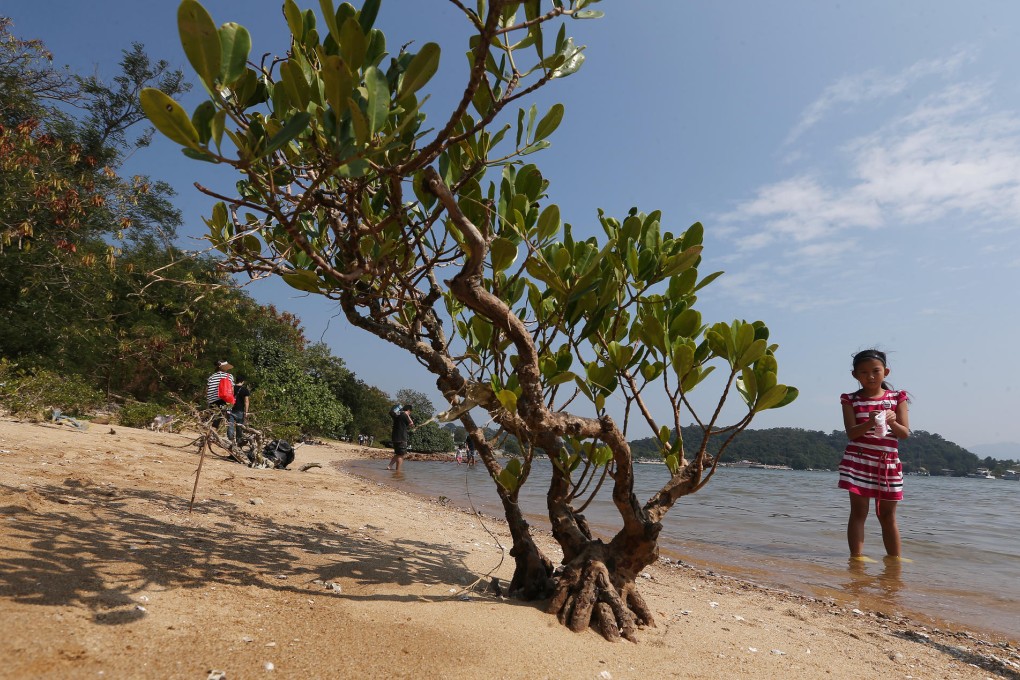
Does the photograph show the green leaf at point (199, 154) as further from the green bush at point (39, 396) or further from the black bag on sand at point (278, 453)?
the green bush at point (39, 396)

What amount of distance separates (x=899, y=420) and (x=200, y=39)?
4.73m

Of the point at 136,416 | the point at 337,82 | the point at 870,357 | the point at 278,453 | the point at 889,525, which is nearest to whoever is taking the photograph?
the point at 337,82

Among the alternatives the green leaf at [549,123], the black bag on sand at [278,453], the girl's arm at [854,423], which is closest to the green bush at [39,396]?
the black bag on sand at [278,453]

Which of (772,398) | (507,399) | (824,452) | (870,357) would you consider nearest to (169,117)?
(507,399)

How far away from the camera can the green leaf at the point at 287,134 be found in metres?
1.13

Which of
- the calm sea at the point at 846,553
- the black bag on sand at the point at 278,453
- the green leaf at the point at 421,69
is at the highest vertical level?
the green leaf at the point at 421,69

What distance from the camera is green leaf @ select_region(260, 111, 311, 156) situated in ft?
3.70

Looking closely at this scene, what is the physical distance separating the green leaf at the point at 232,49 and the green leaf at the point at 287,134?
0.15 meters

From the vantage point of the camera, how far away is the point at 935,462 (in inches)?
1367

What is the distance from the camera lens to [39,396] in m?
7.69

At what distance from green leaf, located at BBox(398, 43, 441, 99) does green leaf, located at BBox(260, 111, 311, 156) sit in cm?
31

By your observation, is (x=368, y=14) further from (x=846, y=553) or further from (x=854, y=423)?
(x=846, y=553)

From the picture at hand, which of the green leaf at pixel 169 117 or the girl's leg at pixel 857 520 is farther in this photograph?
the girl's leg at pixel 857 520

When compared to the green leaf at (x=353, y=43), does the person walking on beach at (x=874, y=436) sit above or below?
below
